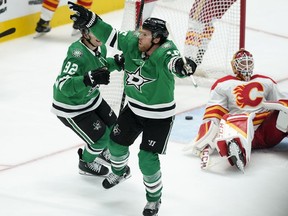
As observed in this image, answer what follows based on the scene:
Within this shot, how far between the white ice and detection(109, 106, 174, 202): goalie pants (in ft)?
0.75

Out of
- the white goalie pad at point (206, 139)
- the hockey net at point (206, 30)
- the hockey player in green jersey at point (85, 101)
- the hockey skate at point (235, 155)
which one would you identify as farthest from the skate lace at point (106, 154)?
the hockey net at point (206, 30)

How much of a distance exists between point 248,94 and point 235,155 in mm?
436

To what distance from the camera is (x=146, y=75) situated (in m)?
4.47

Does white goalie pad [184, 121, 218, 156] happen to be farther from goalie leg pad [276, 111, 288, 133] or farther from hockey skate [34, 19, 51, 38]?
hockey skate [34, 19, 51, 38]

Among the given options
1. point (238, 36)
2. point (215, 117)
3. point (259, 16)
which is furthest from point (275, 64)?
point (215, 117)

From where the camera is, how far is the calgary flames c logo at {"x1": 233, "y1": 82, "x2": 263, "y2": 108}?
215 inches

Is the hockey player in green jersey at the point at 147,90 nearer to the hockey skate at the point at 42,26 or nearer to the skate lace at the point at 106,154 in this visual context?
the skate lace at the point at 106,154

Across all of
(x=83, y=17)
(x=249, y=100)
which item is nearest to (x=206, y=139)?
(x=249, y=100)

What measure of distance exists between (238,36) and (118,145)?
98.5 inches

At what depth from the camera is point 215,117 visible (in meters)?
5.46

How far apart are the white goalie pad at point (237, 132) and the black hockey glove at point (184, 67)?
1.04m

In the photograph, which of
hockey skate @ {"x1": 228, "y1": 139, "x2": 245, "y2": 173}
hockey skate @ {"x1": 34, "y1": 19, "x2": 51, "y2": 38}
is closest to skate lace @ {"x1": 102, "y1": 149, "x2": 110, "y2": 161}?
hockey skate @ {"x1": 228, "y1": 139, "x2": 245, "y2": 173}

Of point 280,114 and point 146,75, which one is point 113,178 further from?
point 280,114

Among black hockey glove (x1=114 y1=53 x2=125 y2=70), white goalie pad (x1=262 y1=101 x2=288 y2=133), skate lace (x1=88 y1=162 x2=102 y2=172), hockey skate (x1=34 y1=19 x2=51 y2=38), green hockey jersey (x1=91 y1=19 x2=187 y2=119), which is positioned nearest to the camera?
green hockey jersey (x1=91 y1=19 x2=187 y2=119)
